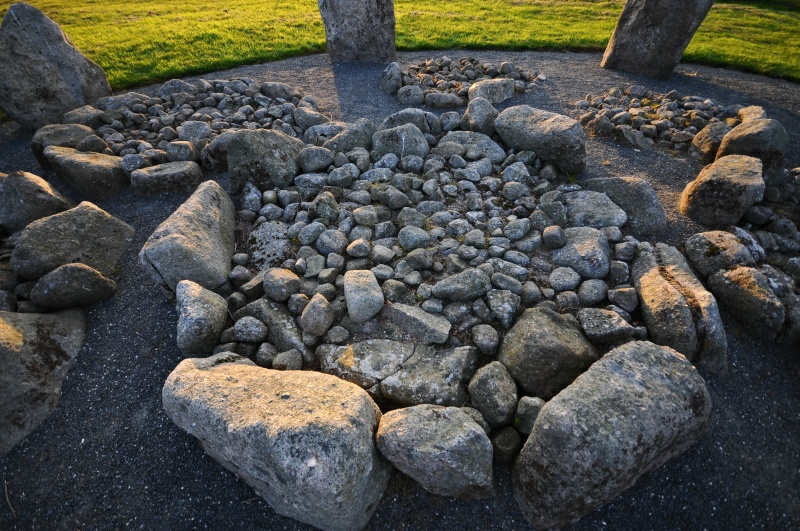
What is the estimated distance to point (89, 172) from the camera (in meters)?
5.79

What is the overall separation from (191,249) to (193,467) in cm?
203

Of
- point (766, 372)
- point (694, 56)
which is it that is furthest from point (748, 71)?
point (766, 372)

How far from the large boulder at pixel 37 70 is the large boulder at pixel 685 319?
9.65 meters

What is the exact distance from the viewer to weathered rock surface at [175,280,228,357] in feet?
12.1

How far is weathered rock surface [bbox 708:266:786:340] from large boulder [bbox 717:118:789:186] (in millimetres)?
2684

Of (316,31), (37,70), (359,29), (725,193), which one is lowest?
(725,193)

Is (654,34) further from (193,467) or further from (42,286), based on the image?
(42,286)

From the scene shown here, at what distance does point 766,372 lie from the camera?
3850 millimetres

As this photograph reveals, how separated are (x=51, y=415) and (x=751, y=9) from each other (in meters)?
22.0

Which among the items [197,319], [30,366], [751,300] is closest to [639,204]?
[751,300]

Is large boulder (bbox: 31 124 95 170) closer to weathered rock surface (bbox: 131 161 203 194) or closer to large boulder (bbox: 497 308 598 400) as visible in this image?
weathered rock surface (bbox: 131 161 203 194)

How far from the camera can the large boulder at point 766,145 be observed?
19.0 ft

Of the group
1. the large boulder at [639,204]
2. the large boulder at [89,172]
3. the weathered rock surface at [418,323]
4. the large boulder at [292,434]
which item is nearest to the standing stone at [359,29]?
the large boulder at [89,172]

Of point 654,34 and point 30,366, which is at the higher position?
point 654,34
